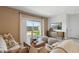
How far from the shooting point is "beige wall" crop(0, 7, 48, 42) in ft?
3.10

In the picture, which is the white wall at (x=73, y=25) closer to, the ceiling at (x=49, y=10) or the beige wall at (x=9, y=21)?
the ceiling at (x=49, y=10)

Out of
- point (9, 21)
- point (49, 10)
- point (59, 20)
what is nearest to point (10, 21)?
point (9, 21)

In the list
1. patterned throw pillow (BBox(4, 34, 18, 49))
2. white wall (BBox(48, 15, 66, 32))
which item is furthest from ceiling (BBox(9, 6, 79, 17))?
patterned throw pillow (BBox(4, 34, 18, 49))

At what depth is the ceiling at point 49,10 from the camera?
983 mm

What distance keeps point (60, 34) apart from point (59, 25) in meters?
0.11

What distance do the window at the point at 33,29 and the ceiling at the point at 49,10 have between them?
128mm

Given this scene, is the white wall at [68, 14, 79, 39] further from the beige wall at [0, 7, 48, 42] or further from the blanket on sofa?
the beige wall at [0, 7, 48, 42]

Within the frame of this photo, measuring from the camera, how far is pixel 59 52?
0.98 m

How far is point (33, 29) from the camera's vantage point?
1.13 meters

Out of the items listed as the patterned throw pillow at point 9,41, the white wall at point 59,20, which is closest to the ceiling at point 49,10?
the white wall at point 59,20

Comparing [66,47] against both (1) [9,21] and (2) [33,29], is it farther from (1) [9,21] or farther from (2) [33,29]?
(1) [9,21]
